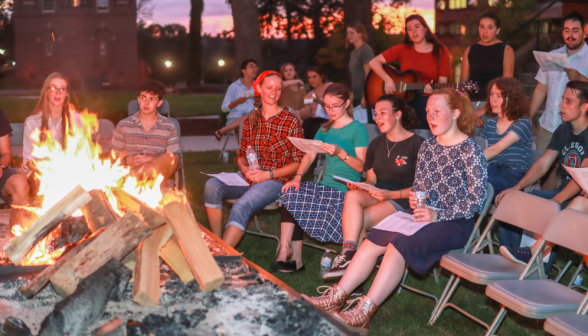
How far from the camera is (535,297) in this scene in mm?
2688

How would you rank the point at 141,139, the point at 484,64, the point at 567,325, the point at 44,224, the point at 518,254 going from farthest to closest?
the point at 484,64
the point at 141,139
the point at 518,254
the point at 44,224
the point at 567,325

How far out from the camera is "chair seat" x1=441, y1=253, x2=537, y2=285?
3.04 m

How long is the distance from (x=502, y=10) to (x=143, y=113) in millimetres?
14633

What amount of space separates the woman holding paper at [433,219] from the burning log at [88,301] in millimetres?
1248

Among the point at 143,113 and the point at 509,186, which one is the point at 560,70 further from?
the point at 143,113

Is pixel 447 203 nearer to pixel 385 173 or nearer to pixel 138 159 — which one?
pixel 385 173

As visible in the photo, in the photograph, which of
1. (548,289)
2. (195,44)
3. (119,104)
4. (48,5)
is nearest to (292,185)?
(548,289)

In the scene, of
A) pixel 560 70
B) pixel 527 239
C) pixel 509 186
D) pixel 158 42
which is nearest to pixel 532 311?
pixel 527 239

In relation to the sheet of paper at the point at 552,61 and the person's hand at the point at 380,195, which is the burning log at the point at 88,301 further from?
the sheet of paper at the point at 552,61

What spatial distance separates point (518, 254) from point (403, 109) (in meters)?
1.35

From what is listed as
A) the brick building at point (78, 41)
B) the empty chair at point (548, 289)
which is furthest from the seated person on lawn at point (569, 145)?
the brick building at point (78, 41)

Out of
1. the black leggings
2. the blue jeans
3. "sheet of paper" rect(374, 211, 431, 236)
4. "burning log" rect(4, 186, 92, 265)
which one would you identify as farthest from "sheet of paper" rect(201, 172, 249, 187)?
"burning log" rect(4, 186, 92, 265)

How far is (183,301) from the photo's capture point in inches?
94.0

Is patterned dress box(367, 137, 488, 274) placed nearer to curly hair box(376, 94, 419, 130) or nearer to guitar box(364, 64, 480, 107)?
curly hair box(376, 94, 419, 130)
